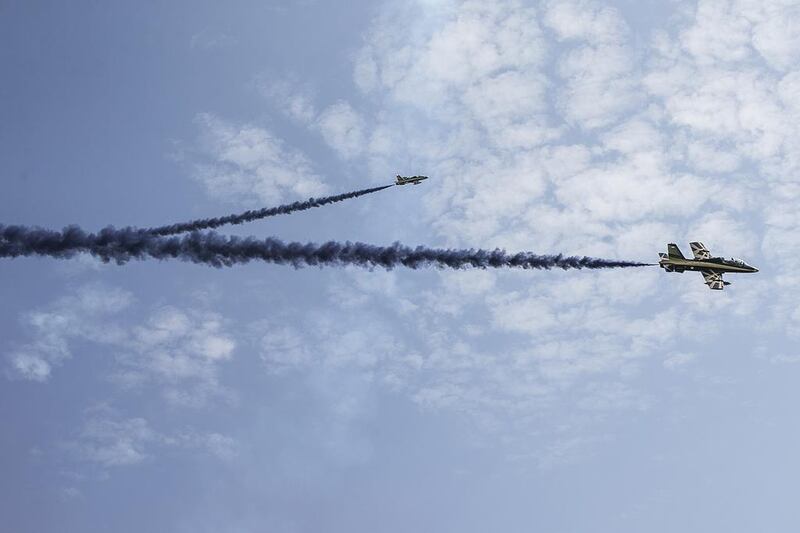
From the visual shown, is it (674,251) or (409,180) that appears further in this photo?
(409,180)

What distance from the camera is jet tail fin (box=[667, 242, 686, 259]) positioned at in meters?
108

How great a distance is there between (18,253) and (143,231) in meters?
12.3

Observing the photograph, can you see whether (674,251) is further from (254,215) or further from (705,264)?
(254,215)

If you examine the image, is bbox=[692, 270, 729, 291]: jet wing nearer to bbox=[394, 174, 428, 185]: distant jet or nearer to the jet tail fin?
the jet tail fin

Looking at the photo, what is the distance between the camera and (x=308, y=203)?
130 metres

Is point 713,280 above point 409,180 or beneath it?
beneath

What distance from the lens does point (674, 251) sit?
108562 millimetres

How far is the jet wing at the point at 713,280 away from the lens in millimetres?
105750

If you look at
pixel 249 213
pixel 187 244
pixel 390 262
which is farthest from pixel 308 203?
pixel 187 244

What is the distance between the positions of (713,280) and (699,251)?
4.86 metres

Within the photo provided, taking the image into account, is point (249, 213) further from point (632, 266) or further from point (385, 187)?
point (632, 266)

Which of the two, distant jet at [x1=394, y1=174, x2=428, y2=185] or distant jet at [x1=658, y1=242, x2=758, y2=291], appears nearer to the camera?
distant jet at [x1=658, y1=242, x2=758, y2=291]

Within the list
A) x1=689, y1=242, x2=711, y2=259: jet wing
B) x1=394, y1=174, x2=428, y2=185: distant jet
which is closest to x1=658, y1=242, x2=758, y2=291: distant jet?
x1=689, y1=242, x2=711, y2=259: jet wing

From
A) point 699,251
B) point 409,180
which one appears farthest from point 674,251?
point 409,180
